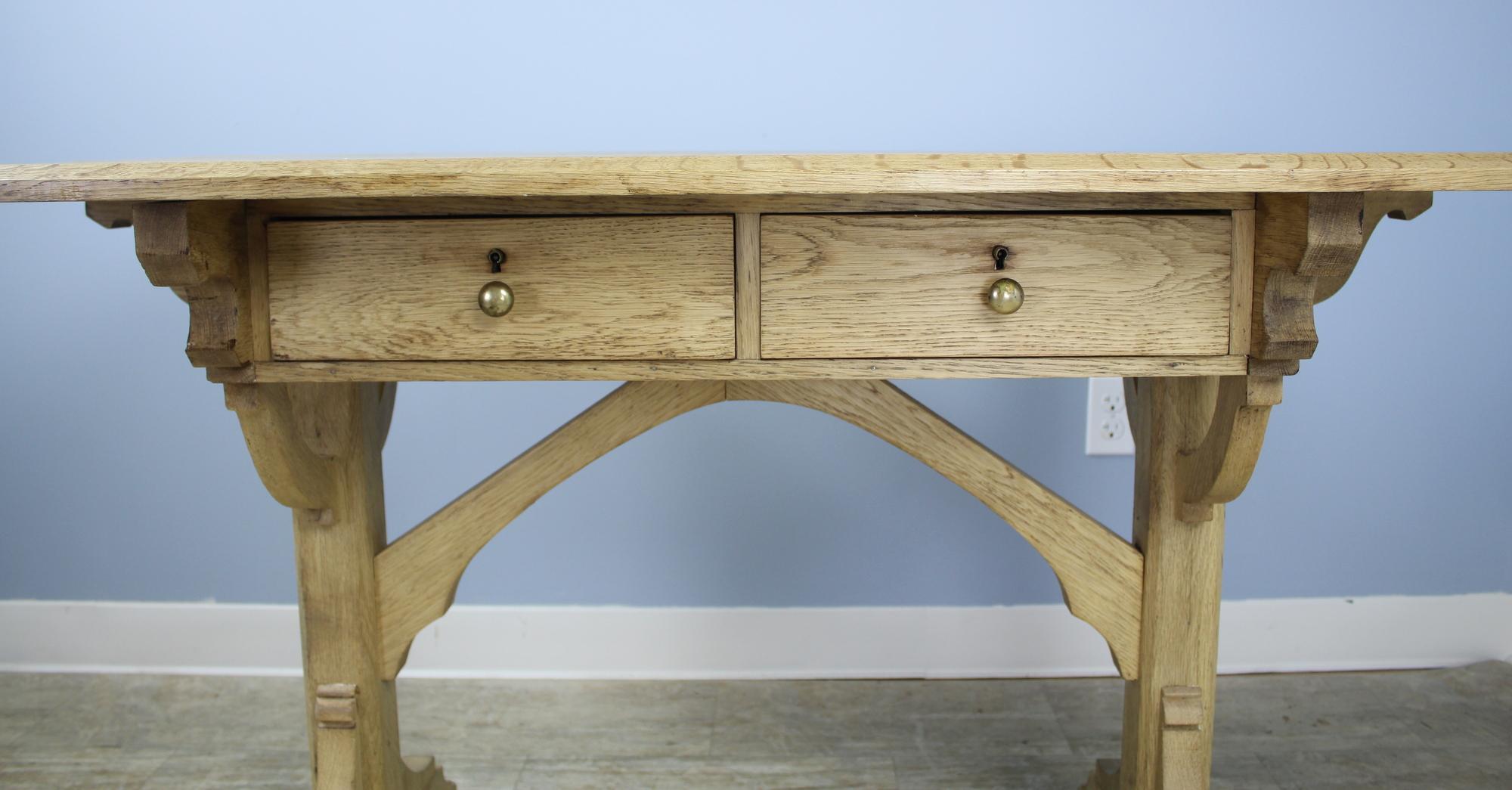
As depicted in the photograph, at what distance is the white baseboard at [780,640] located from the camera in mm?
1623

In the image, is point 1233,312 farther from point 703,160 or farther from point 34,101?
point 34,101

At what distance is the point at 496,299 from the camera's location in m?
0.84

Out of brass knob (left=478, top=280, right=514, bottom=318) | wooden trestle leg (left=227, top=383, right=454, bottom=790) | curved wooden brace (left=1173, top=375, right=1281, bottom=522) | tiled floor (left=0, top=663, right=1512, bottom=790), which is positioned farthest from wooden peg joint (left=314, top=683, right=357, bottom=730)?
curved wooden brace (left=1173, top=375, right=1281, bottom=522)

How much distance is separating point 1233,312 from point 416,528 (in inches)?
32.2

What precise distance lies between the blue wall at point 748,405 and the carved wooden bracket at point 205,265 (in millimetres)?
686

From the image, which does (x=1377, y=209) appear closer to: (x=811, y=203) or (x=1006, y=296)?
(x=1006, y=296)

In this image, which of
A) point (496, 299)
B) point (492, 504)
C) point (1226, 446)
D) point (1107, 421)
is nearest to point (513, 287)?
point (496, 299)

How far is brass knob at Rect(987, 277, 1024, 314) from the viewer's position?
83 cm

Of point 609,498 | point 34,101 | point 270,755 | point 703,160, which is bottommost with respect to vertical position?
point 270,755

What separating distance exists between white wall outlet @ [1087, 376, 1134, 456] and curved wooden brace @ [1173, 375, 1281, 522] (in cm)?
52

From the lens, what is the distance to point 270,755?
1414 millimetres

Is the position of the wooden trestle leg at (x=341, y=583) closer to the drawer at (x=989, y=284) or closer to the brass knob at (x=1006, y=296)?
the drawer at (x=989, y=284)

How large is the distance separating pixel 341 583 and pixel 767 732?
652mm

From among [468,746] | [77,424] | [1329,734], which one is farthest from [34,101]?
[1329,734]
